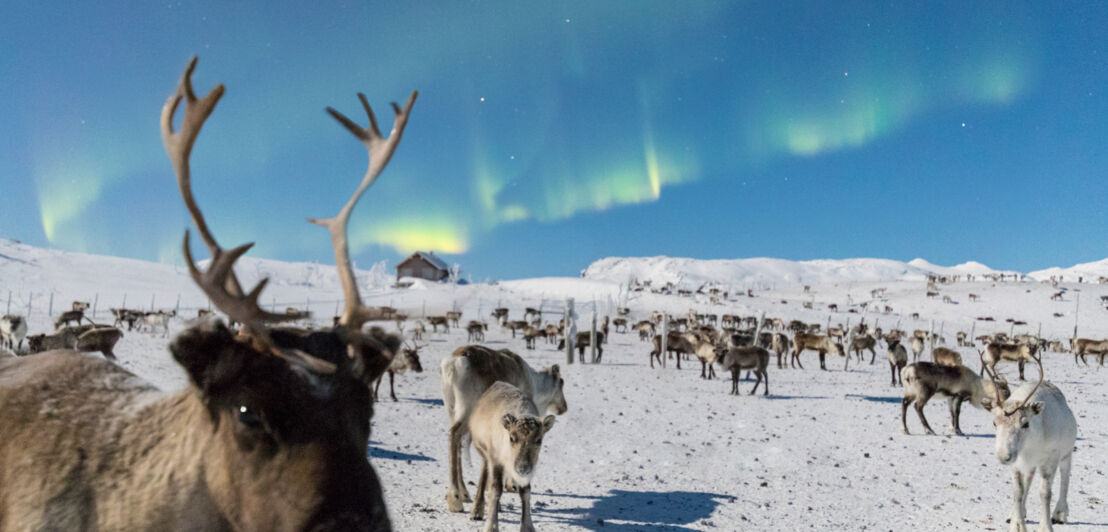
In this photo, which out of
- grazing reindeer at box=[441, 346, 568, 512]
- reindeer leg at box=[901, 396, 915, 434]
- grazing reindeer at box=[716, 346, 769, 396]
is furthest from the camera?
grazing reindeer at box=[716, 346, 769, 396]

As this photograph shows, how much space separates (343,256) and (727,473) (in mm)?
7814

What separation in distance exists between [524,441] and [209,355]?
4.08 meters

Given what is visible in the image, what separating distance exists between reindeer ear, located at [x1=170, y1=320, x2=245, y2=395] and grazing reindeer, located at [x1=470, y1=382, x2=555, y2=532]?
13.3ft

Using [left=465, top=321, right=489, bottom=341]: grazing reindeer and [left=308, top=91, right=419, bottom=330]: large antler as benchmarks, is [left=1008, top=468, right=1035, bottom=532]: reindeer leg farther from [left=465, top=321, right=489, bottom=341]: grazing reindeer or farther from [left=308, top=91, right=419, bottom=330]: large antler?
[left=465, top=321, right=489, bottom=341]: grazing reindeer

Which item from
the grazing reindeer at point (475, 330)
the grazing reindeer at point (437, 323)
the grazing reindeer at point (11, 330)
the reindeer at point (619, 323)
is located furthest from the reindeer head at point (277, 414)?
the reindeer at point (619, 323)

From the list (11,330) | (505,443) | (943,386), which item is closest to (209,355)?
(505,443)

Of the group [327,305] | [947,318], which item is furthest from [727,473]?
[947,318]

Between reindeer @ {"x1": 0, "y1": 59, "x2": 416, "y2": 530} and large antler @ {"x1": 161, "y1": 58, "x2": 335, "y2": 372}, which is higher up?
large antler @ {"x1": 161, "y1": 58, "x2": 335, "y2": 372}

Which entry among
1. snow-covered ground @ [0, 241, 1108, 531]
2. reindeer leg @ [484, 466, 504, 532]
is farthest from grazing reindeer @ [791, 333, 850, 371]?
reindeer leg @ [484, 466, 504, 532]

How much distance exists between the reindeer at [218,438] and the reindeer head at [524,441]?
3724mm

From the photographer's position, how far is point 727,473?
8562 mm

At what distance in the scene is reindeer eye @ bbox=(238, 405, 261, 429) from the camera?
1764 millimetres

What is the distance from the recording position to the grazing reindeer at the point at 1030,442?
6180 mm

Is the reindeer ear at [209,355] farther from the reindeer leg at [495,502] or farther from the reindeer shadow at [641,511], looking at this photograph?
the reindeer shadow at [641,511]
